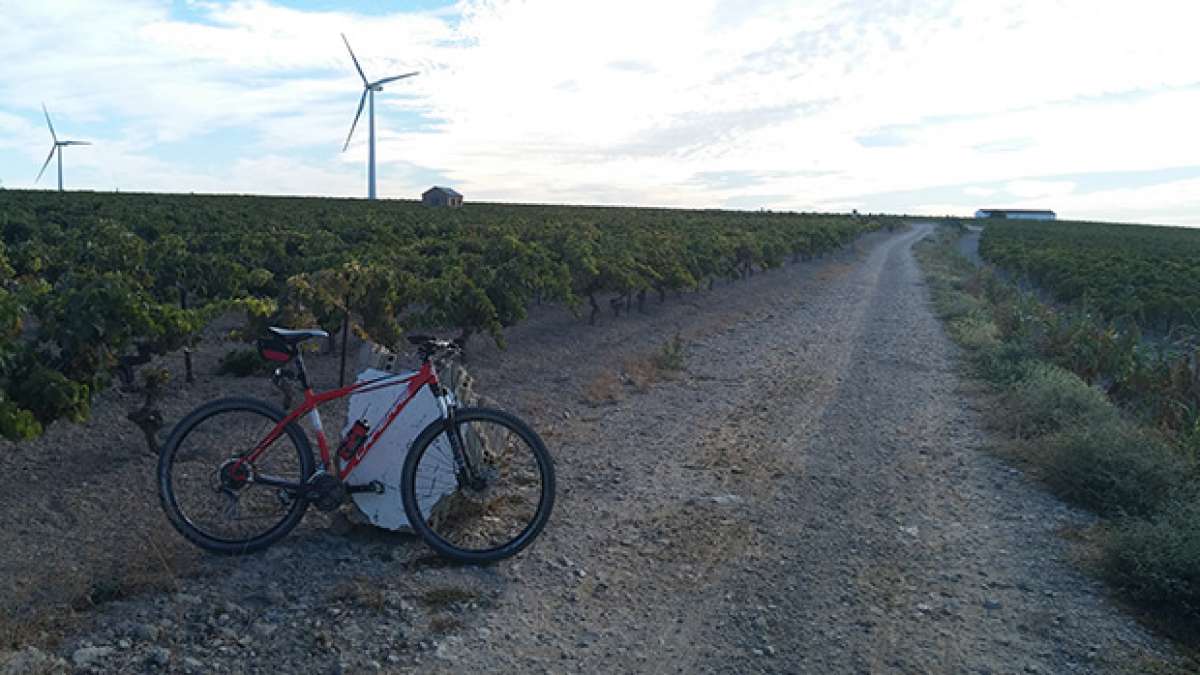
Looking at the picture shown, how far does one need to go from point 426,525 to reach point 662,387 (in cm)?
633

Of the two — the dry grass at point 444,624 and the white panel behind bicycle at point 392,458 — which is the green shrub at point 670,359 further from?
the dry grass at point 444,624

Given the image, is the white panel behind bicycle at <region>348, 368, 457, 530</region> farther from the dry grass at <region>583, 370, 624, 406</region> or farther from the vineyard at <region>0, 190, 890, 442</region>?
the dry grass at <region>583, 370, 624, 406</region>

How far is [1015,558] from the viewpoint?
232 inches

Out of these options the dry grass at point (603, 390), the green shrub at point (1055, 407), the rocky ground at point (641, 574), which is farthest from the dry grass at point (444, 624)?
the green shrub at point (1055, 407)

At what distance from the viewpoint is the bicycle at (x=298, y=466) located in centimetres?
534

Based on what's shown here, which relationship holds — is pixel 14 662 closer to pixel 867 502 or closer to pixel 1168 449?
pixel 867 502

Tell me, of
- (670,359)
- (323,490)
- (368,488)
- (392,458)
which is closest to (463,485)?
(392,458)

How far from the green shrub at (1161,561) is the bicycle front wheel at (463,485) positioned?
11.4 ft

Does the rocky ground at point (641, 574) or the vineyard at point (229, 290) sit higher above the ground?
the vineyard at point (229, 290)

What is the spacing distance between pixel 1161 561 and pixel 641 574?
3029 mm

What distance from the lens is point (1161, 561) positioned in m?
5.26

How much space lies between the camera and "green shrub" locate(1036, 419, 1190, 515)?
675 cm

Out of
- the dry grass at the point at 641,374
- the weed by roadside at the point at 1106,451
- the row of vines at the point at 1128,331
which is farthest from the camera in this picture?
the dry grass at the point at 641,374

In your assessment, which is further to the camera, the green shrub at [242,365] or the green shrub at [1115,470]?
the green shrub at [242,365]
